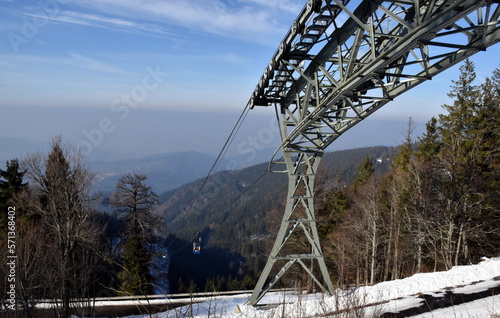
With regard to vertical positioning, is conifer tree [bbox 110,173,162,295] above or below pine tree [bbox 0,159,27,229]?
below

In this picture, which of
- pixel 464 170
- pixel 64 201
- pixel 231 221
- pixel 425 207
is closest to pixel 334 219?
pixel 425 207

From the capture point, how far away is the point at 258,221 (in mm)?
96312

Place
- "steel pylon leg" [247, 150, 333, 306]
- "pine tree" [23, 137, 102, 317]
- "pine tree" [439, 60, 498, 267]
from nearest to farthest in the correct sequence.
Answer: "steel pylon leg" [247, 150, 333, 306], "pine tree" [23, 137, 102, 317], "pine tree" [439, 60, 498, 267]

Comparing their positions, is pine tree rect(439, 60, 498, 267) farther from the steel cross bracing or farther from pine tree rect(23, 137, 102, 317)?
pine tree rect(23, 137, 102, 317)

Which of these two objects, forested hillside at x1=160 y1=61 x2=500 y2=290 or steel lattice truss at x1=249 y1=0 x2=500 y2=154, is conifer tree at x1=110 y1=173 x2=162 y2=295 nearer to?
forested hillside at x1=160 y1=61 x2=500 y2=290

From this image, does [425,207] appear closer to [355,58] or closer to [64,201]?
[355,58]

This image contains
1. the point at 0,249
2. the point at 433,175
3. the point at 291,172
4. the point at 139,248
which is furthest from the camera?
the point at 139,248

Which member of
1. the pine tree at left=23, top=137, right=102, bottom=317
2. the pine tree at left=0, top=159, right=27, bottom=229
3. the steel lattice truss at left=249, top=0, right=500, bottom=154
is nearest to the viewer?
the steel lattice truss at left=249, top=0, right=500, bottom=154

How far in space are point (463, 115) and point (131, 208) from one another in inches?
982

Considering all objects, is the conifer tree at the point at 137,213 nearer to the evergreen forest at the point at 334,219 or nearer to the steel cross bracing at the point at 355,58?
the evergreen forest at the point at 334,219

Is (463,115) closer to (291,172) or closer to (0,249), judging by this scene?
(291,172)

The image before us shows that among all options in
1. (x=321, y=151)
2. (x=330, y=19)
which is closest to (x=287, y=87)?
(x=321, y=151)

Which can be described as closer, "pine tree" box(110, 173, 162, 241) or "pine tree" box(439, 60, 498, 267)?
"pine tree" box(439, 60, 498, 267)

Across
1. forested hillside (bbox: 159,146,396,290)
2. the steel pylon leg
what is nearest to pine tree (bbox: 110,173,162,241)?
forested hillside (bbox: 159,146,396,290)
